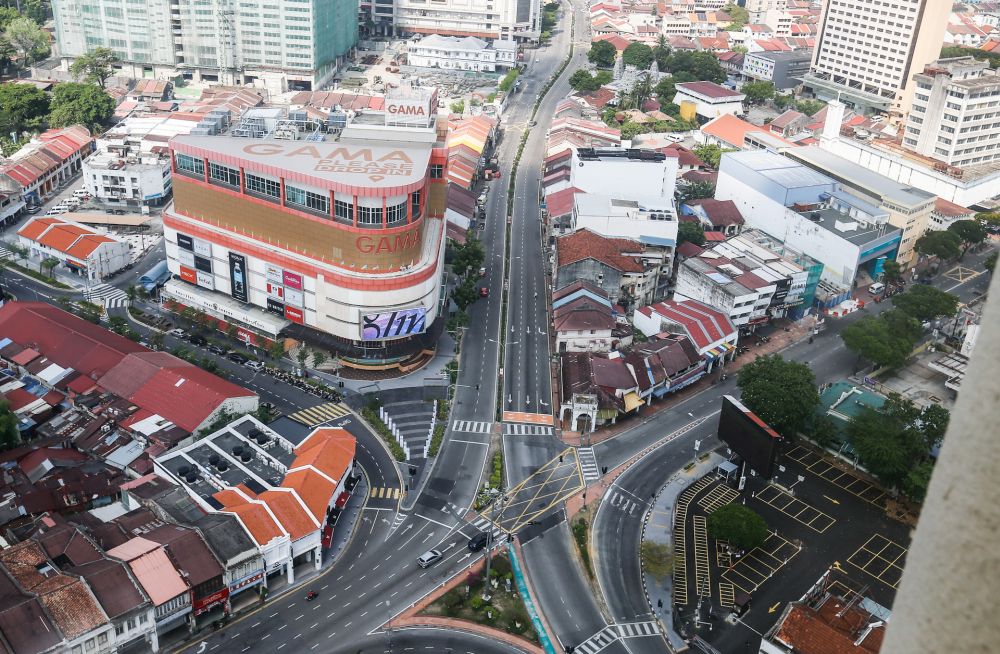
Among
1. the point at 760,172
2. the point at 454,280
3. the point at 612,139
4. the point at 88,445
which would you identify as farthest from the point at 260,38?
the point at 88,445

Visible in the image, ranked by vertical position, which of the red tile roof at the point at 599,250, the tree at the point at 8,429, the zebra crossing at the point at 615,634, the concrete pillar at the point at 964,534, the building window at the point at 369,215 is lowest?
the zebra crossing at the point at 615,634

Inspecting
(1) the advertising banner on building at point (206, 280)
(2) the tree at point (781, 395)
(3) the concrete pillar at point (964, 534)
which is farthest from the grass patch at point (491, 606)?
(3) the concrete pillar at point (964, 534)

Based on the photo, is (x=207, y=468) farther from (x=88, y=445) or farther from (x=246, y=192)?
(x=246, y=192)

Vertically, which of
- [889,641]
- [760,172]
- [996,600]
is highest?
[996,600]

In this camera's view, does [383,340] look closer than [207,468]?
No

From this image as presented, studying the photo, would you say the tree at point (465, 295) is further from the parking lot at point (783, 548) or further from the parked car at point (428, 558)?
the parked car at point (428, 558)

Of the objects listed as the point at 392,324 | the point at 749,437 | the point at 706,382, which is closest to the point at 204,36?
the point at 392,324
